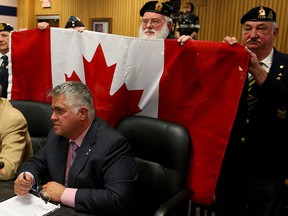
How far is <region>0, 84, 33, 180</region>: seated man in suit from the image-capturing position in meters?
1.79

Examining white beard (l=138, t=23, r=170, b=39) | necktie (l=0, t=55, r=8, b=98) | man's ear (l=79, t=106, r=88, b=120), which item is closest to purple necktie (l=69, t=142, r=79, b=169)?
man's ear (l=79, t=106, r=88, b=120)

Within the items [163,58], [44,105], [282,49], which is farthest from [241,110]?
[282,49]

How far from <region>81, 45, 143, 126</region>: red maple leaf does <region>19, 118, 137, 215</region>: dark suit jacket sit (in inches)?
17.2

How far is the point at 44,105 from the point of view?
230 centimetres

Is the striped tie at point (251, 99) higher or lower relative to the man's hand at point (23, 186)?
higher

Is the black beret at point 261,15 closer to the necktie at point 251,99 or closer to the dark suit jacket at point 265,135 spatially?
the dark suit jacket at point 265,135

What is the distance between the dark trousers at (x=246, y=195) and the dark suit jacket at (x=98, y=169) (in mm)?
→ 739

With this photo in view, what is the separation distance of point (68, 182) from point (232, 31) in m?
4.35

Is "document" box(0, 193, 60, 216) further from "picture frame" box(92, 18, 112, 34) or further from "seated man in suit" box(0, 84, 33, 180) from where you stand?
"picture frame" box(92, 18, 112, 34)

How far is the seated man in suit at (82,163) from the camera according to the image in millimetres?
1465

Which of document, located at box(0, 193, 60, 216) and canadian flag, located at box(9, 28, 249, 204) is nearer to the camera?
document, located at box(0, 193, 60, 216)

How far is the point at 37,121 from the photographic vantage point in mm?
2281

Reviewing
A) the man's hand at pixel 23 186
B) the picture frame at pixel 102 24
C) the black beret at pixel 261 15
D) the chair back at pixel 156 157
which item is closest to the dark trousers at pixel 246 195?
the chair back at pixel 156 157

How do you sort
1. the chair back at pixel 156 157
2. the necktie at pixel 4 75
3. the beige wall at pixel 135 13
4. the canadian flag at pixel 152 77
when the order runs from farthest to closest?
1. the beige wall at pixel 135 13
2. the necktie at pixel 4 75
3. the canadian flag at pixel 152 77
4. the chair back at pixel 156 157
